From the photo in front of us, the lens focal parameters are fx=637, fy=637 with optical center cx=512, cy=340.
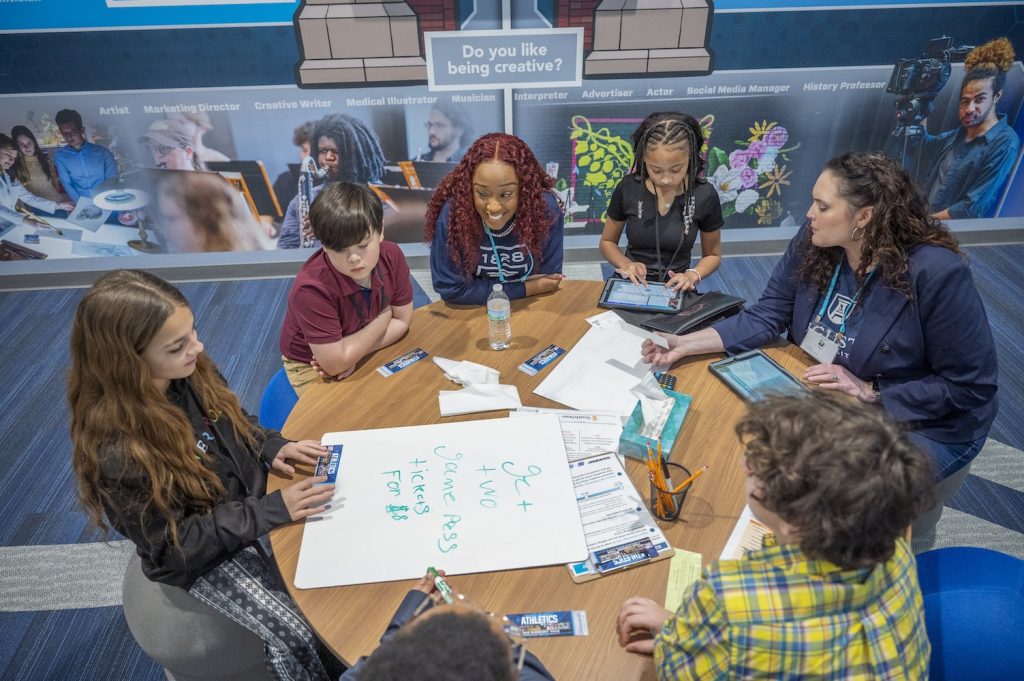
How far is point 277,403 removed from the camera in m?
2.26

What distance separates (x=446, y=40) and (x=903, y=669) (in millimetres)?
3668

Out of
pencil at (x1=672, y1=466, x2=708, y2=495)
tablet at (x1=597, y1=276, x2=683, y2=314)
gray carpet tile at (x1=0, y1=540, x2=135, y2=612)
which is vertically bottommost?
gray carpet tile at (x1=0, y1=540, x2=135, y2=612)

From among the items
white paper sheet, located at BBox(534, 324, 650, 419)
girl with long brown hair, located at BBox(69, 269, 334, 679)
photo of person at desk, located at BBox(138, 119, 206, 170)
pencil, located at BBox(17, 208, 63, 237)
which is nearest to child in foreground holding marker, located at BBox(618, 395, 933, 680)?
white paper sheet, located at BBox(534, 324, 650, 419)

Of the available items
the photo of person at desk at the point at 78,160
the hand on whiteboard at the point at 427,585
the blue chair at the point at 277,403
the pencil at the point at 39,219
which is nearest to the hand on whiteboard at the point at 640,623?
the hand on whiteboard at the point at 427,585

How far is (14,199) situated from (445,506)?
4.12 metres

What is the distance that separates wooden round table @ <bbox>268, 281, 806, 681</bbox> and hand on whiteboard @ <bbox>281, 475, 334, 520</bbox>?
4 centimetres

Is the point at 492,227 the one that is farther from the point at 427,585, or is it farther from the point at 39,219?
the point at 39,219

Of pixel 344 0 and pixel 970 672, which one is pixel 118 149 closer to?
pixel 344 0

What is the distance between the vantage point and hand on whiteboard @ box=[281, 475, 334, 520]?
1609 mm

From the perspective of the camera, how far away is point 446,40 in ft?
12.3

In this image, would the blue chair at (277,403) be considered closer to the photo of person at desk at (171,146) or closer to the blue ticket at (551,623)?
the blue ticket at (551,623)

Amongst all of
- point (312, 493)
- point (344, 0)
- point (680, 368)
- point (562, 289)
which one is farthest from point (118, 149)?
point (680, 368)

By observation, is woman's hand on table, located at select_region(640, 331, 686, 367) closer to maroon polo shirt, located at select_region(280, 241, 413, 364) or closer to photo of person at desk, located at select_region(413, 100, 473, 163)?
maroon polo shirt, located at select_region(280, 241, 413, 364)

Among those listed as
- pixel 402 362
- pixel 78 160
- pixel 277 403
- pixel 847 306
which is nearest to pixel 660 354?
pixel 847 306
